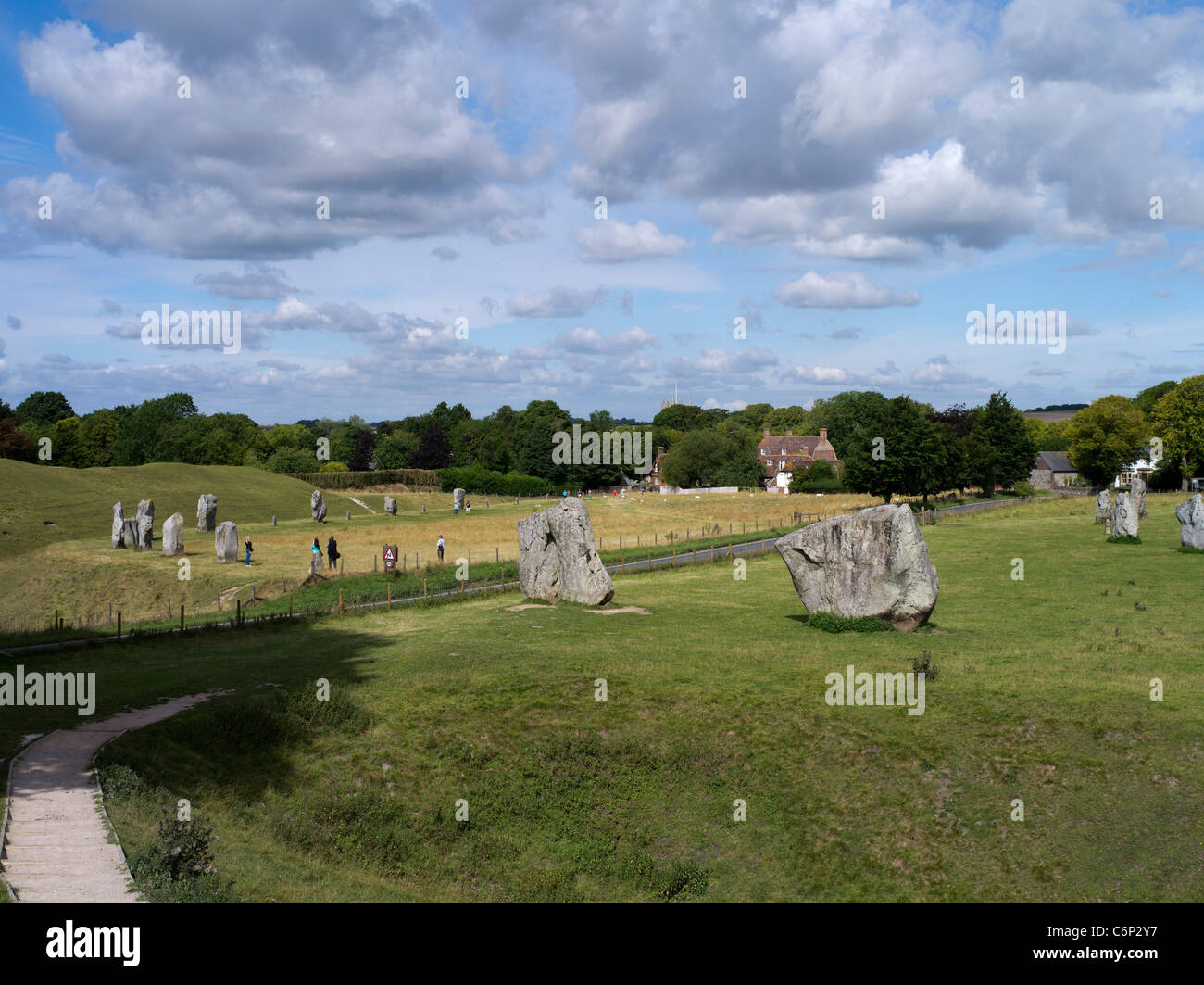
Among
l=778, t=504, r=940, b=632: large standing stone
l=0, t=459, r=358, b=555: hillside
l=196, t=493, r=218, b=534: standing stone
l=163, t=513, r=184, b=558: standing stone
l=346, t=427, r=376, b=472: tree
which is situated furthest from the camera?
l=346, t=427, r=376, b=472: tree

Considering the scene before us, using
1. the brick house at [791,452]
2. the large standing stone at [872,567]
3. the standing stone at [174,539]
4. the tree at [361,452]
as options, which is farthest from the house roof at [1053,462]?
the standing stone at [174,539]

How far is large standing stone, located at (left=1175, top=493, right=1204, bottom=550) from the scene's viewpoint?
52266 mm

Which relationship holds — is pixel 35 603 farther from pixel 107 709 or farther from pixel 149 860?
pixel 149 860

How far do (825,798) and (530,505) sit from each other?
8847 cm

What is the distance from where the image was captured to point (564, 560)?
39.4 m

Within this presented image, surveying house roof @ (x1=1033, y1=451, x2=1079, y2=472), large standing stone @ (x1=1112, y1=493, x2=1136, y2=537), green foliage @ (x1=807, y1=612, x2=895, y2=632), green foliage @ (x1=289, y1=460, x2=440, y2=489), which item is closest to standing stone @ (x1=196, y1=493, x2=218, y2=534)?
green foliage @ (x1=289, y1=460, x2=440, y2=489)

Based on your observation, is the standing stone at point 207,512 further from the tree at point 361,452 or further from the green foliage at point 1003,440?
the tree at point 361,452

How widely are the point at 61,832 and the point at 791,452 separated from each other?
165m

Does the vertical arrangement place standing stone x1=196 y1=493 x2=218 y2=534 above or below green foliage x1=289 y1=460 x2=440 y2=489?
below

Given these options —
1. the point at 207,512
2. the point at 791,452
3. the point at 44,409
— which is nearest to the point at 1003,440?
the point at 791,452

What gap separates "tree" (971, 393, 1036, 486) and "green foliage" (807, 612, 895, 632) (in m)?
94.0

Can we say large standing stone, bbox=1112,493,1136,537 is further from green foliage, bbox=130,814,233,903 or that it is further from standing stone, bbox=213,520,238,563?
green foliage, bbox=130,814,233,903

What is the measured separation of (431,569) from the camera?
53562 millimetres

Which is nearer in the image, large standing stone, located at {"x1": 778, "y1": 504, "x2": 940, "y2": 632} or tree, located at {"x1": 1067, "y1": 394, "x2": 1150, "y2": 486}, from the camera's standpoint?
large standing stone, located at {"x1": 778, "y1": 504, "x2": 940, "y2": 632}
